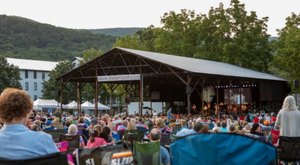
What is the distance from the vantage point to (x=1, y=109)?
3432 millimetres

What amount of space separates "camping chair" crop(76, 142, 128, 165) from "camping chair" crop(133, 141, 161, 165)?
1.57m

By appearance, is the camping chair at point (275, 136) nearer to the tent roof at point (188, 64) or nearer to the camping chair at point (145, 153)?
the camping chair at point (145, 153)

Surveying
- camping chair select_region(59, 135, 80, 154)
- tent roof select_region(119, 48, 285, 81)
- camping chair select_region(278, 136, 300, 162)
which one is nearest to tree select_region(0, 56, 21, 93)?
tent roof select_region(119, 48, 285, 81)

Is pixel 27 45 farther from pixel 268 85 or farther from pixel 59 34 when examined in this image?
pixel 268 85

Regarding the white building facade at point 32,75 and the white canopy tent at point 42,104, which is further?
the white building facade at point 32,75

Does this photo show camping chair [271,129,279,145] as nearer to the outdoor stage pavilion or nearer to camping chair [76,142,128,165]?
camping chair [76,142,128,165]

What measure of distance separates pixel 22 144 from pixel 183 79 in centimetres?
3142

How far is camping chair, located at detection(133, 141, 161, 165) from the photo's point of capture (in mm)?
6637

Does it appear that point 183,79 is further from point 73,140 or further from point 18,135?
point 18,135

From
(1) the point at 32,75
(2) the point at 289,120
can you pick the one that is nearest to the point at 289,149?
(2) the point at 289,120

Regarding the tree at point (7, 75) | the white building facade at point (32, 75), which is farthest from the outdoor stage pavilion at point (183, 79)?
the white building facade at point (32, 75)

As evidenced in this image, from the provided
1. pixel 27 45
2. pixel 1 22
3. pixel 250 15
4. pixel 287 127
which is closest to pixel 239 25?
pixel 250 15

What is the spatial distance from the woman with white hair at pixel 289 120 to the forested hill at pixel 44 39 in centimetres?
12109

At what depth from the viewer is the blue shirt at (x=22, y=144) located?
10.9 feet
